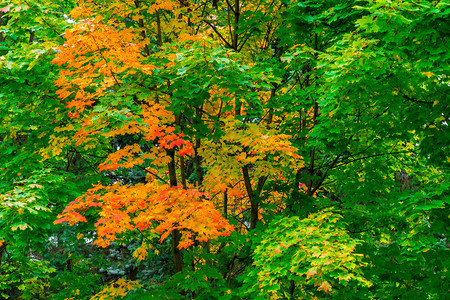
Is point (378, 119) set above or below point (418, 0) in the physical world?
below

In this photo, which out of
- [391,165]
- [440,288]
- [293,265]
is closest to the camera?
[293,265]

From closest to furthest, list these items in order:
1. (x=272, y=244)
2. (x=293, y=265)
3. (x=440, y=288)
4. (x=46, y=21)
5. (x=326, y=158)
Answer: (x=293, y=265)
(x=272, y=244)
(x=440, y=288)
(x=46, y=21)
(x=326, y=158)

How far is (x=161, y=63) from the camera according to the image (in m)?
5.33

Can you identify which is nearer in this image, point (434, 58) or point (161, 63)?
point (434, 58)

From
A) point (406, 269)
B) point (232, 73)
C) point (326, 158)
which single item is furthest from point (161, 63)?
point (406, 269)

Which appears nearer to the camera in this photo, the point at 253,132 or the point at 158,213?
the point at 158,213

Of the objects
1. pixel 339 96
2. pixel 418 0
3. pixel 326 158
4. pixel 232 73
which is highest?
pixel 418 0

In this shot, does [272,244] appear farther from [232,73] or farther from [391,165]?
[391,165]

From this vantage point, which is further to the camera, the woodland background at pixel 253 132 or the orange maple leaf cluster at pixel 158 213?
the orange maple leaf cluster at pixel 158 213

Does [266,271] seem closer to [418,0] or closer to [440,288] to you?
[440,288]

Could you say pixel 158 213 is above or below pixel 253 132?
below

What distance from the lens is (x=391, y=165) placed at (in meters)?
6.77

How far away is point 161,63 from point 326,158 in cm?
442

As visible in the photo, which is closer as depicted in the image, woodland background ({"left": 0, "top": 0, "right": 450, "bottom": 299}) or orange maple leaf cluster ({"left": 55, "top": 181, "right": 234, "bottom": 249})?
woodland background ({"left": 0, "top": 0, "right": 450, "bottom": 299})
